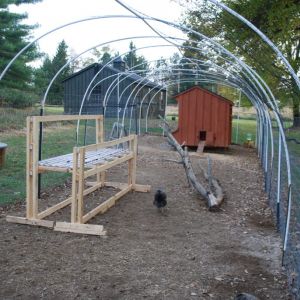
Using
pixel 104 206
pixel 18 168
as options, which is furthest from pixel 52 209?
pixel 18 168

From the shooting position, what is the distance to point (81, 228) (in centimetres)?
509

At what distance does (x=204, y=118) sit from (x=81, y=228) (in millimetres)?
10427

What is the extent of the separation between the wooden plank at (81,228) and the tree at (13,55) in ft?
50.6

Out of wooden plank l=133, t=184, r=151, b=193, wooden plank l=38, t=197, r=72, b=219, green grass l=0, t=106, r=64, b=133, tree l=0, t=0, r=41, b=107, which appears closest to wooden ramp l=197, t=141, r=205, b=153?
wooden plank l=133, t=184, r=151, b=193

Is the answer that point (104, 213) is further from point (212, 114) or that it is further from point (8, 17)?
point (8, 17)

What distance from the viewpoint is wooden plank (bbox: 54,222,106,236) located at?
5.03 meters

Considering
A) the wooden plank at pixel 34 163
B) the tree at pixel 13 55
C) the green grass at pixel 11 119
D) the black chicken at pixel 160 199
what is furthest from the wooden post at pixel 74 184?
the tree at pixel 13 55

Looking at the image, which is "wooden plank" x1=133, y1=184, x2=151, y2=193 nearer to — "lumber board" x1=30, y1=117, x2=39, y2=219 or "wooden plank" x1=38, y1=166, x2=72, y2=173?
"wooden plank" x1=38, y1=166, x2=72, y2=173

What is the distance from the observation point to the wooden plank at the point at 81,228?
503 cm

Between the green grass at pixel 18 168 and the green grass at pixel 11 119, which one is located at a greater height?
the green grass at pixel 11 119

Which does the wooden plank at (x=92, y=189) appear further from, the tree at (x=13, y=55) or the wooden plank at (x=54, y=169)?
the tree at (x=13, y=55)

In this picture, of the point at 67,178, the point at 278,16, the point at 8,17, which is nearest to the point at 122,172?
the point at 67,178

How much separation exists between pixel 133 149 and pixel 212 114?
7826 mm

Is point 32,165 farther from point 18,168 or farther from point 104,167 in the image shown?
point 18,168
